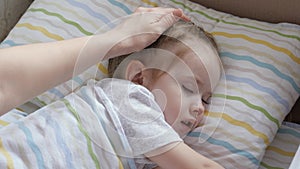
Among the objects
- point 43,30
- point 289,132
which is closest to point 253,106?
point 289,132

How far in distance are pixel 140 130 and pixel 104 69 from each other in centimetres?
20

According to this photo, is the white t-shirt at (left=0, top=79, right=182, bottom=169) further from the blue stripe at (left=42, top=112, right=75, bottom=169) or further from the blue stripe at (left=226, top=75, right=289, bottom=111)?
the blue stripe at (left=226, top=75, right=289, bottom=111)

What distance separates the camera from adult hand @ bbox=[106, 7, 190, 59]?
3.50 ft

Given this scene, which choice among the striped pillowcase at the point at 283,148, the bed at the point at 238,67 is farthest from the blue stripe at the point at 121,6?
the striped pillowcase at the point at 283,148

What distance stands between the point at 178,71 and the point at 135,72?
0.08m

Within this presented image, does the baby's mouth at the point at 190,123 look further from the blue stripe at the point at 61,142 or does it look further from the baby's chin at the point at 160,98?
the blue stripe at the point at 61,142

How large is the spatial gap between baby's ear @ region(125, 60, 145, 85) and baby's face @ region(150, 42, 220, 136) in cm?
3

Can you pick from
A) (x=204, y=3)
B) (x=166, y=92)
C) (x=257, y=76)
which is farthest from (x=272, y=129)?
(x=204, y=3)

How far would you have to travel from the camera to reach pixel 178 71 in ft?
3.46

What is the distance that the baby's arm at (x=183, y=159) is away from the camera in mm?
1007

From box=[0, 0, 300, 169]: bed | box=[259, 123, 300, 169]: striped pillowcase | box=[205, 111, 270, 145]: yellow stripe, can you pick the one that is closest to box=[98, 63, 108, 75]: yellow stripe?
box=[0, 0, 300, 169]: bed

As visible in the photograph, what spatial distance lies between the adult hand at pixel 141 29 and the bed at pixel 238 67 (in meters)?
0.10

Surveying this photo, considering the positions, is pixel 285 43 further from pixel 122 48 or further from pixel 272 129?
pixel 122 48

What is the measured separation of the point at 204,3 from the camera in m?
1.44
